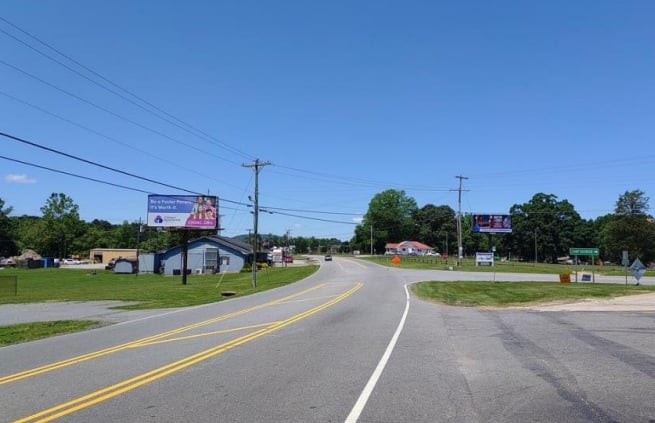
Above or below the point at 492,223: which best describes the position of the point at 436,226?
above

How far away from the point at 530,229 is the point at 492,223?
44457 millimetres

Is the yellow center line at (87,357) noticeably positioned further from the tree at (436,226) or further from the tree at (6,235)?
the tree at (436,226)

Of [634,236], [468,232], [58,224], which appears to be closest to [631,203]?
[634,236]

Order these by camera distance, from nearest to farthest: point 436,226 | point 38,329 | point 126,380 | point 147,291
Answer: point 126,380, point 38,329, point 147,291, point 436,226

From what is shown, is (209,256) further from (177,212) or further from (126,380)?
(126,380)

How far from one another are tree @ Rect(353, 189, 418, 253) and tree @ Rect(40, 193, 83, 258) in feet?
276

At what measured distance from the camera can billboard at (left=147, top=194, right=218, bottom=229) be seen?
58.2 metres

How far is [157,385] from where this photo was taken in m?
8.45

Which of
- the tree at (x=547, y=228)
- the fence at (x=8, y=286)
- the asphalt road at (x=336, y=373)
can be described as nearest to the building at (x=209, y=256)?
the fence at (x=8, y=286)

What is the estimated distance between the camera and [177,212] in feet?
191

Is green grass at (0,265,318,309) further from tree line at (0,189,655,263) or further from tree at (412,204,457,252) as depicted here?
tree at (412,204,457,252)

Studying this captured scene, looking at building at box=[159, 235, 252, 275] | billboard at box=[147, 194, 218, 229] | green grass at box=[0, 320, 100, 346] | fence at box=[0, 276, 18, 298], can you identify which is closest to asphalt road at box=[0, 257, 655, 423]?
green grass at box=[0, 320, 100, 346]

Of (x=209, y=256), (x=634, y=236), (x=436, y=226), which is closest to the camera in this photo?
(x=209, y=256)

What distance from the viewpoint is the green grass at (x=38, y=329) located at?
15683mm
